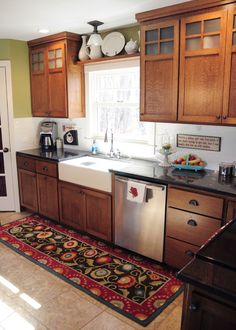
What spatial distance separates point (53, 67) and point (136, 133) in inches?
55.0

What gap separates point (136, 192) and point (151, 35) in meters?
1.49

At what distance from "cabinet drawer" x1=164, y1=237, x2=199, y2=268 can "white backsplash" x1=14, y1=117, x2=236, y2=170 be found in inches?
34.2

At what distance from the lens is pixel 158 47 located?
108 inches

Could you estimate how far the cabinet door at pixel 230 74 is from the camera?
7.58 ft

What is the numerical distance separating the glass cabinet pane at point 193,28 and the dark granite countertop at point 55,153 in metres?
1.98

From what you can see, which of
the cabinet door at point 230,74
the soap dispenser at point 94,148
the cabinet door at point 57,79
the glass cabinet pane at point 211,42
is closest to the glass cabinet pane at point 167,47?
the glass cabinet pane at point 211,42

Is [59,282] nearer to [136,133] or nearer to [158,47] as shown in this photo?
[136,133]

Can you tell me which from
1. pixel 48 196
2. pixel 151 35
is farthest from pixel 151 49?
pixel 48 196

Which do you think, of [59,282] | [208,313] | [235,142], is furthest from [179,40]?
[59,282]

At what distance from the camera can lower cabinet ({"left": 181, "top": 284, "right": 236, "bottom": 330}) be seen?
1.15 m

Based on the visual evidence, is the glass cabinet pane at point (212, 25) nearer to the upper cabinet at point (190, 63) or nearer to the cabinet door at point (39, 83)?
the upper cabinet at point (190, 63)

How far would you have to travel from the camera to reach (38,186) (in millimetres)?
3932

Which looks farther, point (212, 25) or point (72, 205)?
point (72, 205)

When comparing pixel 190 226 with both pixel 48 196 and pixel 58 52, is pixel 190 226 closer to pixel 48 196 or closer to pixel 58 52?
pixel 48 196
